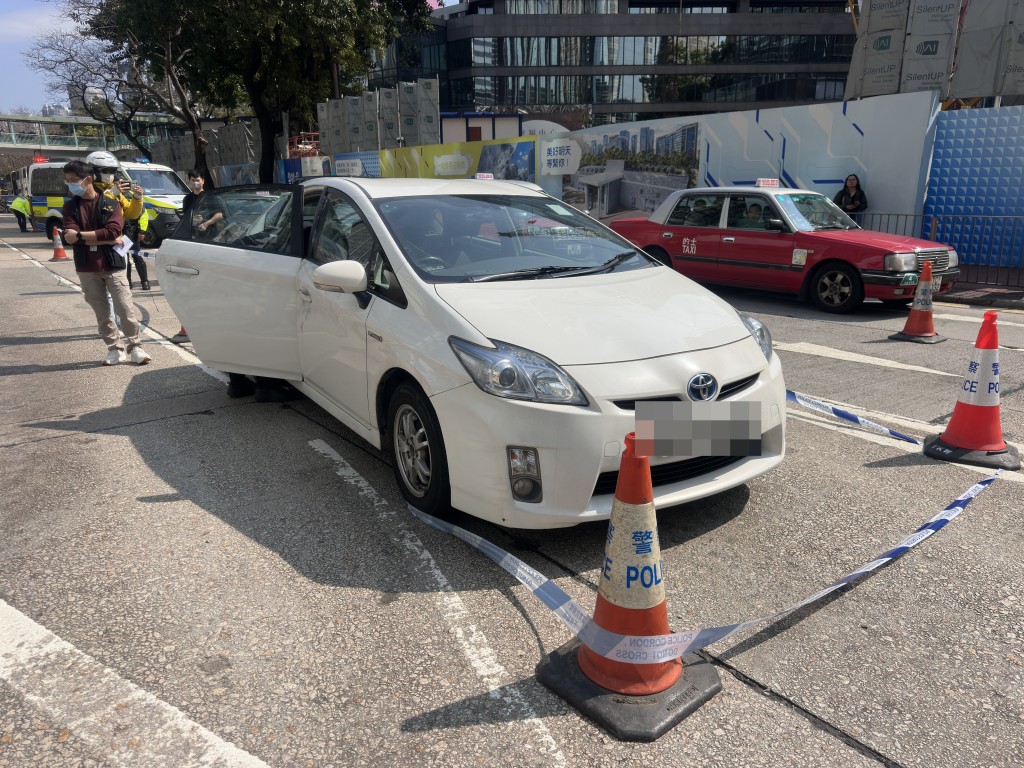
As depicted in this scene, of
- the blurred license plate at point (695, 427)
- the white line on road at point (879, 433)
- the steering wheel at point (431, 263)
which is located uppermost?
the steering wheel at point (431, 263)

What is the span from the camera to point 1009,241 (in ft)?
42.2

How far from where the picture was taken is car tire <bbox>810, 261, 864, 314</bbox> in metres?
9.49

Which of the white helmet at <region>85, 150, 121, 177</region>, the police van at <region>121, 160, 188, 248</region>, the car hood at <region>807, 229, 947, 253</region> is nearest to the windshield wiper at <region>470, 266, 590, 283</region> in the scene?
the car hood at <region>807, 229, 947, 253</region>

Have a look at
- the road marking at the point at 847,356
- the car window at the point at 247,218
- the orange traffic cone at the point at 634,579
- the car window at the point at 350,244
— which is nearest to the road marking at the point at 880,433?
the road marking at the point at 847,356

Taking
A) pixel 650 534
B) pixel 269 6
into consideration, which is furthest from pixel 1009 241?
pixel 269 6

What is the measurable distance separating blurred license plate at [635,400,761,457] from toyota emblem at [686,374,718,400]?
0.03 meters

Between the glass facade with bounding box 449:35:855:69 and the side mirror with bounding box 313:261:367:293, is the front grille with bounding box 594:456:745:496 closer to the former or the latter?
the side mirror with bounding box 313:261:367:293

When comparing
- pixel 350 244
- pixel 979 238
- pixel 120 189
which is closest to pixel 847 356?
pixel 350 244

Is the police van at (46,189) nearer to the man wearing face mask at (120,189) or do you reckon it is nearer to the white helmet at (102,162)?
the man wearing face mask at (120,189)

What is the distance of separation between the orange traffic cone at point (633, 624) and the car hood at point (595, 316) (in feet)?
2.97

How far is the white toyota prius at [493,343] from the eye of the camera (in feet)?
10.3

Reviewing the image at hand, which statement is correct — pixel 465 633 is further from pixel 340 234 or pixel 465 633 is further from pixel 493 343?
pixel 340 234

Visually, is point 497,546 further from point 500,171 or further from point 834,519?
point 500,171

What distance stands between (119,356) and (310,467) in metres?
4.12
